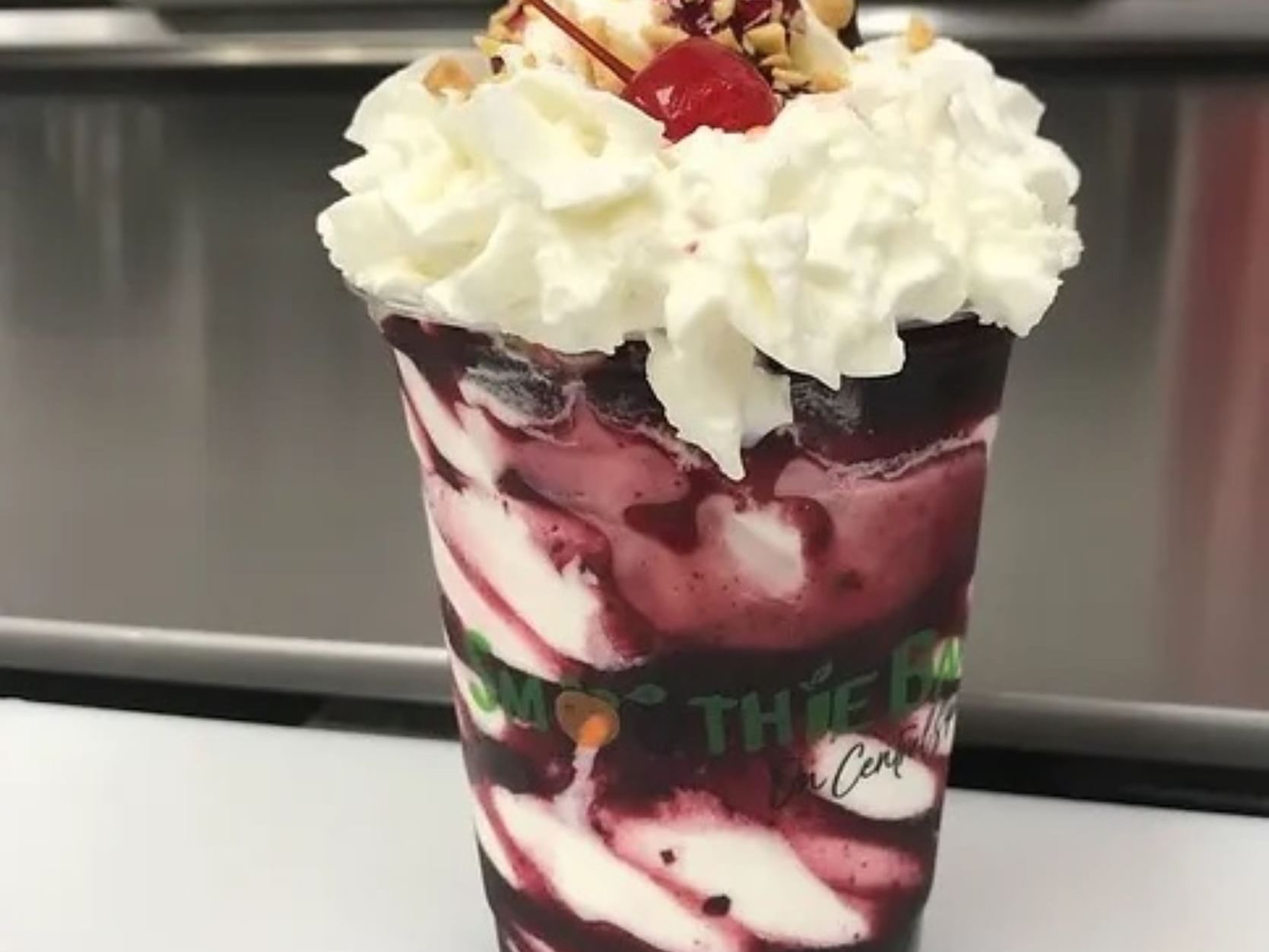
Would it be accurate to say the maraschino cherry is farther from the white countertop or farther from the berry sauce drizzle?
the white countertop

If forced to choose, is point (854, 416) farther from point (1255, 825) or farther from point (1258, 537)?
point (1258, 537)

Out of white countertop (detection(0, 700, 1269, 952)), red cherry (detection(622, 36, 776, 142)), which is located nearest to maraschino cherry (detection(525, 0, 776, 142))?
red cherry (detection(622, 36, 776, 142))

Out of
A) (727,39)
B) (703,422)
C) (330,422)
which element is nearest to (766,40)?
(727,39)

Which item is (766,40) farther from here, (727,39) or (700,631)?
(700,631)

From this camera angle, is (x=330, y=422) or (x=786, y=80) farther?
(x=330, y=422)

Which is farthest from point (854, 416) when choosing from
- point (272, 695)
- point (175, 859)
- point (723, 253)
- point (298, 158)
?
point (298, 158)
